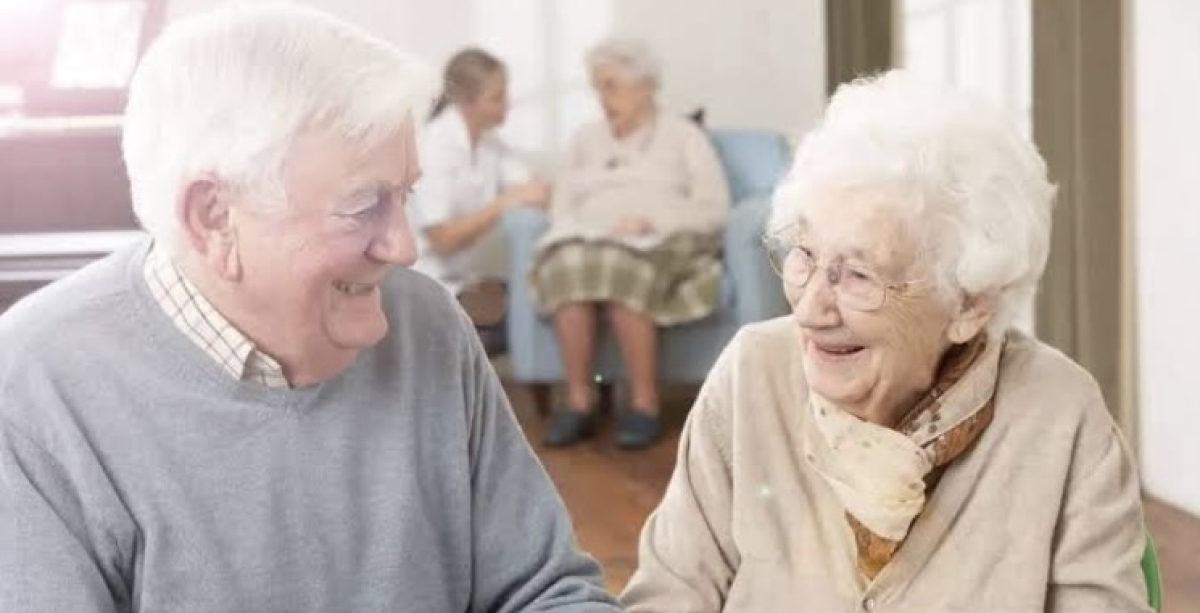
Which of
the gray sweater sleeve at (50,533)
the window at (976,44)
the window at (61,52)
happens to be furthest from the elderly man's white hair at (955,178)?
the window at (976,44)

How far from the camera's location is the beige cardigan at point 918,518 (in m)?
1.59

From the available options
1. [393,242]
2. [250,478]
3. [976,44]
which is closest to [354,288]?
[393,242]

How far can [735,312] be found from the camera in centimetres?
379

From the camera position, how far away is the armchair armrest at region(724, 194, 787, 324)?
12.2 feet

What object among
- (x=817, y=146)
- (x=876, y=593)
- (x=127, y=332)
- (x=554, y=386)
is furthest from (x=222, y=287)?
(x=554, y=386)

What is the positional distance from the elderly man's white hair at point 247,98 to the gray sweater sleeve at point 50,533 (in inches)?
8.1

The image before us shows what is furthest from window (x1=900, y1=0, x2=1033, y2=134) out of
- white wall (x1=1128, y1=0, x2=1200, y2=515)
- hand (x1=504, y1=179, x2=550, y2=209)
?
hand (x1=504, y1=179, x2=550, y2=209)

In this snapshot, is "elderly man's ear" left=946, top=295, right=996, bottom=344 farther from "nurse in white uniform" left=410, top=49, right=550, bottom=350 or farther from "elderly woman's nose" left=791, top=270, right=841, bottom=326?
"nurse in white uniform" left=410, top=49, right=550, bottom=350

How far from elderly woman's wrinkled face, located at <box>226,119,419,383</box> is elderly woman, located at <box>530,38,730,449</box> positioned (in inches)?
88.3

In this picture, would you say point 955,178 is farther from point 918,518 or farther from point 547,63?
point 547,63

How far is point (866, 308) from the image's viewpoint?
1560 millimetres

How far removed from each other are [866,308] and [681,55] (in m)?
2.24

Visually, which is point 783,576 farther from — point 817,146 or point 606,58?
point 606,58

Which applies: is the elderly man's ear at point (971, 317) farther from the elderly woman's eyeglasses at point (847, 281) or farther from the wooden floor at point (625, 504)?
the wooden floor at point (625, 504)
